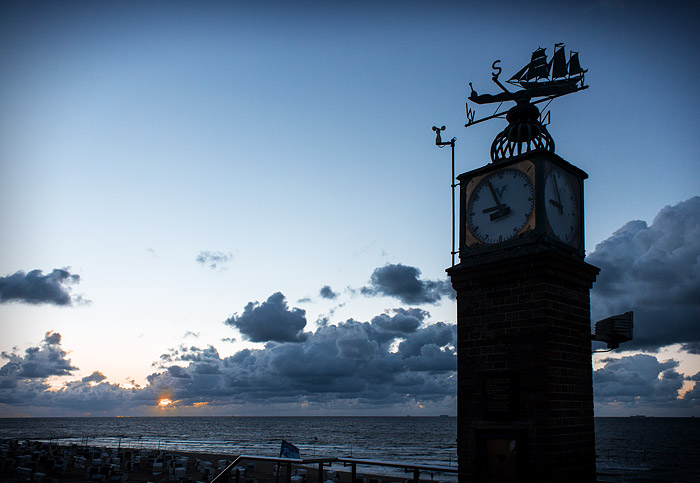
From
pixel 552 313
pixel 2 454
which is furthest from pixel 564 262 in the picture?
pixel 2 454

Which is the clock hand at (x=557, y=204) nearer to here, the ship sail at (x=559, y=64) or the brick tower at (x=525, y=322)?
the brick tower at (x=525, y=322)

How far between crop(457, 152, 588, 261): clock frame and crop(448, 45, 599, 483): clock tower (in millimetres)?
15

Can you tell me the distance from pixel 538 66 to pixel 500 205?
239 cm

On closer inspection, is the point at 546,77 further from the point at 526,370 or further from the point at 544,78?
the point at 526,370

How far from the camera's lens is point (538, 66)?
8078 millimetres

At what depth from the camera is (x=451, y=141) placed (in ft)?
28.8

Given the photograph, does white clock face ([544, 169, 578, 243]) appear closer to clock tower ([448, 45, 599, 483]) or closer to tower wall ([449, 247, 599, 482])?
clock tower ([448, 45, 599, 483])

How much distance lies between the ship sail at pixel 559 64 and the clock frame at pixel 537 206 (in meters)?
1.48

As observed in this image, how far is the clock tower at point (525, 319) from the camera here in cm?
621

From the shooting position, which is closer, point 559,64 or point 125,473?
point 559,64

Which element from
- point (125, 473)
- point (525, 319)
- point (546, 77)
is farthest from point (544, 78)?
point (125, 473)

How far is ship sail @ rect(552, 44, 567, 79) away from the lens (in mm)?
7941

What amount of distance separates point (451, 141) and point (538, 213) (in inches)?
94.8

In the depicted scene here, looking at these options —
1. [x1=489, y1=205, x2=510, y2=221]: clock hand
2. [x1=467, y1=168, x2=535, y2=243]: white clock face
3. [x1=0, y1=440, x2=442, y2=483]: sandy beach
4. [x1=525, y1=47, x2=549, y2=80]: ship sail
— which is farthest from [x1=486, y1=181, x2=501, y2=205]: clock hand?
[x1=0, y1=440, x2=442, y2=483]: sandy beach
